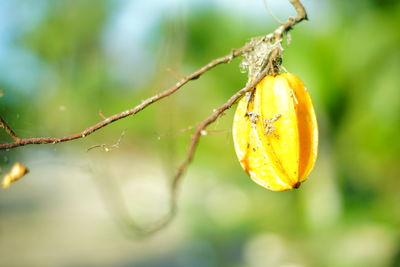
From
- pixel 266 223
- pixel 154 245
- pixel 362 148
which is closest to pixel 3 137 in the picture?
pixel 362 148

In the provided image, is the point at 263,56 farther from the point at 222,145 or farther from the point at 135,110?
the point at 222,145

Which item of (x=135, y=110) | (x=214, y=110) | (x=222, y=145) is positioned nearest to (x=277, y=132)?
(x=214, y=110)

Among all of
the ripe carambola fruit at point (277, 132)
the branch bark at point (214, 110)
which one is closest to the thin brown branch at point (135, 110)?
the branch bark at point (214, 110)

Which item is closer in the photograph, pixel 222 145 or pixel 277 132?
pixel 277 132

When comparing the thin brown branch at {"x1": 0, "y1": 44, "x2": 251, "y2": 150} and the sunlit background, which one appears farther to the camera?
the sunlit background

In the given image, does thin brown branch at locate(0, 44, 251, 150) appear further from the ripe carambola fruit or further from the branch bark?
the ripe carambola fruit

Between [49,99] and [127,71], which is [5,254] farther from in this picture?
[127,71]

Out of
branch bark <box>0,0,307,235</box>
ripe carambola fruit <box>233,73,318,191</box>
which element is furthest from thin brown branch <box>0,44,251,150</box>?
ripe carambola fruit <box>233,73,318,191</box>
